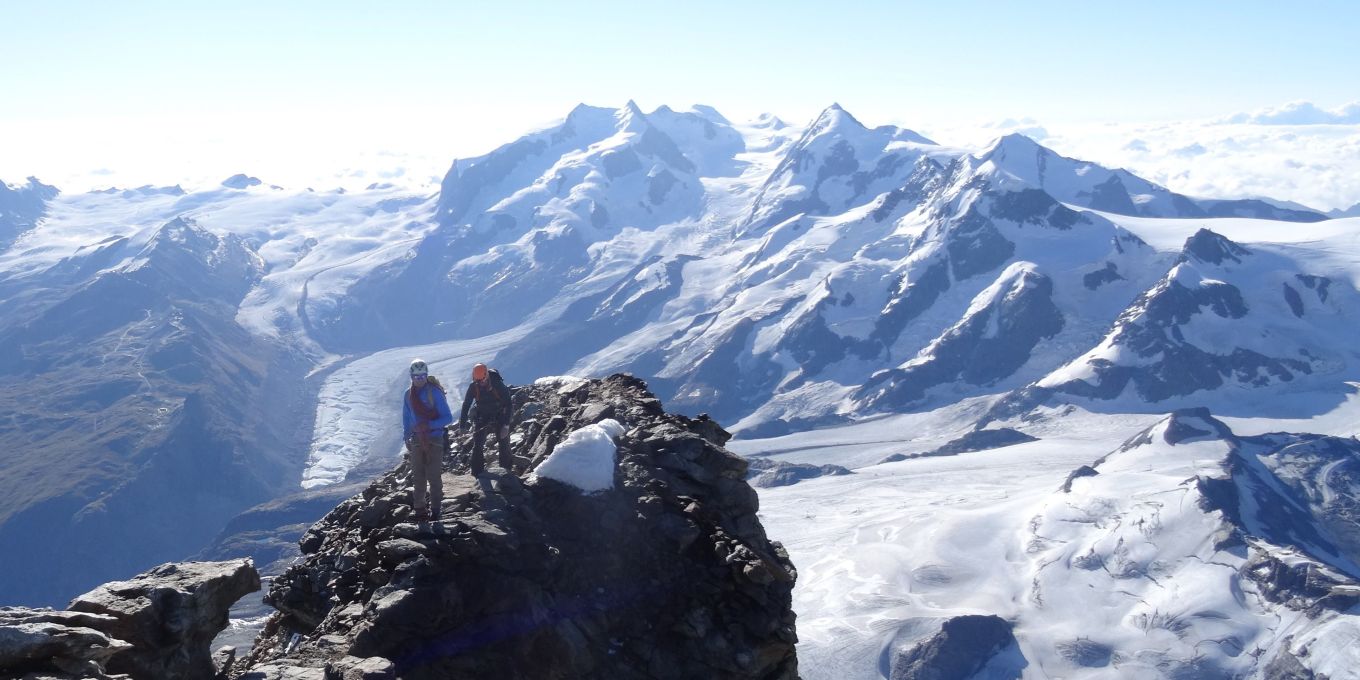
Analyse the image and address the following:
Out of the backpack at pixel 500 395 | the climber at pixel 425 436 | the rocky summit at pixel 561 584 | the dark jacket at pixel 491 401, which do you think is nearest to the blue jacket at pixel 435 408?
the climber at pixel 425 436

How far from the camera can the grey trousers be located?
26812mm

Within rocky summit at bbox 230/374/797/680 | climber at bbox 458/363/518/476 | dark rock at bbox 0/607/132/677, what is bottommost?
rocky summit at bbox 230/374/797/680

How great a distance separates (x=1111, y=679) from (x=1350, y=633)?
109 ft

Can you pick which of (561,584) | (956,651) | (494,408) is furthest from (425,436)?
(956,651)

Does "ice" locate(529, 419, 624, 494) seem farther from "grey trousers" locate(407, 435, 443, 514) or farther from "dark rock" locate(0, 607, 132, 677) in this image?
"dark rock" locate(0, 607, 132, 677)

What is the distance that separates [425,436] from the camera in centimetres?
2791

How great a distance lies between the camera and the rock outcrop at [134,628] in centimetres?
1934

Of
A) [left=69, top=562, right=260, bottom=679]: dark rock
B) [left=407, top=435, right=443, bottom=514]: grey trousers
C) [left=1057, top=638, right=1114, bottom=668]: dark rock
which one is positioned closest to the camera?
[left=69, top=562, right=260, bottom=679]: dark rock

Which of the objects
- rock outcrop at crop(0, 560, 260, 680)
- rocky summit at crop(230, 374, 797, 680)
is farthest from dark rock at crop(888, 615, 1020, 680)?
rock outcrop at crop(0, 560, 260, 680)

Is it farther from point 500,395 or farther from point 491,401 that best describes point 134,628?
Result: point 500,395

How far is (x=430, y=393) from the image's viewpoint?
28.5 meters

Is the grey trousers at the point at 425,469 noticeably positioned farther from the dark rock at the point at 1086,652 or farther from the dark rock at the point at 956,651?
the dark rock at the point at 1086,652

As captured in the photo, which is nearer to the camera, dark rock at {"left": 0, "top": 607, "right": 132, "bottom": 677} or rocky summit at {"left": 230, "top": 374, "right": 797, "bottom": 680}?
dark rock at {"left": 0, "top": 607, "right": 132, "bottom": 677}

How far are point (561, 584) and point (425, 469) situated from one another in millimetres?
5022
